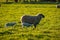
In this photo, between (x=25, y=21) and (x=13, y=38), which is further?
(x=25, y=21)

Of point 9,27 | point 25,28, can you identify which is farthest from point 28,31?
point 9,27

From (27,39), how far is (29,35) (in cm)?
115

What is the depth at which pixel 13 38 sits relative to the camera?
12594 mm

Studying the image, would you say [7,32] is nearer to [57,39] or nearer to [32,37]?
[32,37]

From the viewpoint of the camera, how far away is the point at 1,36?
1326cm

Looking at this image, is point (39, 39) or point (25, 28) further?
point (25, 28)

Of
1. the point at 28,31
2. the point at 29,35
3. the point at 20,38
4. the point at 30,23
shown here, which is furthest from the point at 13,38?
the point at 30,23

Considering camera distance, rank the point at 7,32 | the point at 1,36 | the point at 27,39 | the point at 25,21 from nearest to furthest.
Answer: the point at 27,39 → the point at 1,36 → the point at 7,32 → the point at 25,21

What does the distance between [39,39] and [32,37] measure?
615 mm

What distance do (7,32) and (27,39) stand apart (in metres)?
2.35

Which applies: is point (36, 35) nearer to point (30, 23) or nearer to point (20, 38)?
point (20, 38)

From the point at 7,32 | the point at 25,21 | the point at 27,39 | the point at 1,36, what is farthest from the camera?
the point at 25,21

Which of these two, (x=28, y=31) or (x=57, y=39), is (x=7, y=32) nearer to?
(x=28, y=31)

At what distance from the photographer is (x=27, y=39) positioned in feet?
40.4
